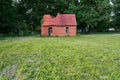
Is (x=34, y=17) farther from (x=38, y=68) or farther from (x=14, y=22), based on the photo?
(x=38, y=68)

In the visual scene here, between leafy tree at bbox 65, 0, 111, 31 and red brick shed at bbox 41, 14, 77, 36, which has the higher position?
leafy tree at bbox 65, 0, 111, 31

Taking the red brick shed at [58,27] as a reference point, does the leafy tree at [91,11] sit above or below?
above

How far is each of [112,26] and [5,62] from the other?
4462 centimetres

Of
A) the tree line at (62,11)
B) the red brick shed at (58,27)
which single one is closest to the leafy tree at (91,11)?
the tree line at (62,11)

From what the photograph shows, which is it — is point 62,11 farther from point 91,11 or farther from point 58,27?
point 58,27

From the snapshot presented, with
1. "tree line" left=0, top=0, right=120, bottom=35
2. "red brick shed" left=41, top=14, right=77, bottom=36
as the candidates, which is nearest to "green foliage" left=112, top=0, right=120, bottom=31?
"tree line" left=0, top=0, right=120, bottom=35

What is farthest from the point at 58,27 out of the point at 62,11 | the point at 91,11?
the point at 62,11

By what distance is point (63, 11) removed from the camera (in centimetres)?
4550

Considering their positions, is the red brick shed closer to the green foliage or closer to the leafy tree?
the leafy tree

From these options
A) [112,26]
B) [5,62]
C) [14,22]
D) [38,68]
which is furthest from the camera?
[112,26]

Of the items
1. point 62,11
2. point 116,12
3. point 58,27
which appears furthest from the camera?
point 116,12

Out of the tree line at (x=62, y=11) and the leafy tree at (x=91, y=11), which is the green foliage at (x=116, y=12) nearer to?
the tree line at (x=62, y=11)

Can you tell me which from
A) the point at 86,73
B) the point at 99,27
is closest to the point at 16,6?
the point at 99,27

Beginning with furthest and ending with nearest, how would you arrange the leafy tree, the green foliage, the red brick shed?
1. the green foliage
2. the leafy tree
3. the red brick shed
